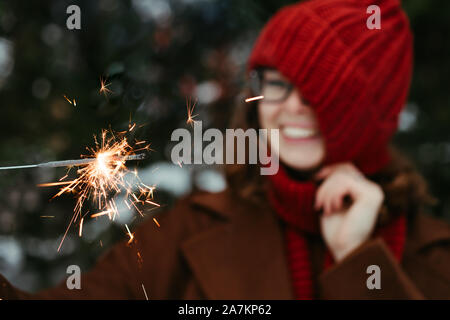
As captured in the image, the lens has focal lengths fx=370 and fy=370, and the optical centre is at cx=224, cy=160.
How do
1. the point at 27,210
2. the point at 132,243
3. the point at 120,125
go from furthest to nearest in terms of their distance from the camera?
1. the point at 27,210
2. the point at 132,243
3. the point at 120,125

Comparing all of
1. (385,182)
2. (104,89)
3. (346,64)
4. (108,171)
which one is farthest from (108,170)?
(385,182)

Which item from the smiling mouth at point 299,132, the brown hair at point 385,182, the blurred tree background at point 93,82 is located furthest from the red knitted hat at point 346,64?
the blurred tree background at point 93,82

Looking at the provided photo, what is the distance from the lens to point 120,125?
521 millimetres

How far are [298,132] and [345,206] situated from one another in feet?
0.60

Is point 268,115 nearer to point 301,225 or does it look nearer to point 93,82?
point 301,225

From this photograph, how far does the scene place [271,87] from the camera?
74 centimetres

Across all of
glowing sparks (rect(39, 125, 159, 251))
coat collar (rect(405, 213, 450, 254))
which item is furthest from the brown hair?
glowing sparks (rect(39, 125, 159, 251))

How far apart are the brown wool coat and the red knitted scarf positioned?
2cm

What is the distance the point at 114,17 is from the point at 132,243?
0.58 m

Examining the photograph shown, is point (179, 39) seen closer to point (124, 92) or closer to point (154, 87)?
point (154, 87)

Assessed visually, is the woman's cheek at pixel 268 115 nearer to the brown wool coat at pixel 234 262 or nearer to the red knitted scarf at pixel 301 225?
the red knitted scarf at pixel 301 225

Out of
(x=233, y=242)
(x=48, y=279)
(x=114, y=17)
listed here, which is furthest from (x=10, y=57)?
(x=233, y=242)

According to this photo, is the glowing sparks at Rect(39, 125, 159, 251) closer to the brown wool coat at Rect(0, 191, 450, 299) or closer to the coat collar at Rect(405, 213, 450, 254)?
the brown wool coat at Rect(0, 191, 450, 299)

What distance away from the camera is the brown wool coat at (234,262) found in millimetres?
656
